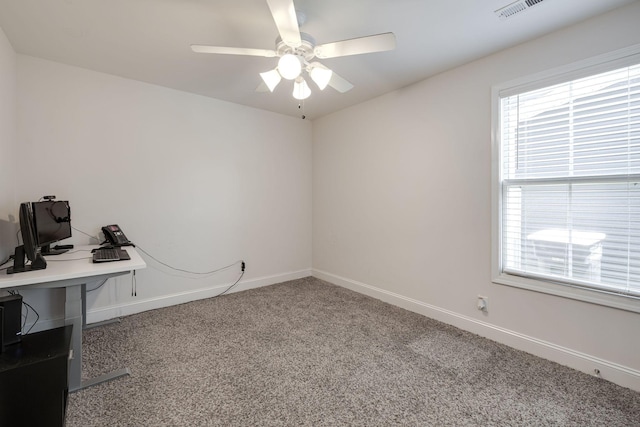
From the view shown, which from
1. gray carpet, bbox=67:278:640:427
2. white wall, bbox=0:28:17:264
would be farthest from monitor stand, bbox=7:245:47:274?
gray carpet, bbox=67:278:640:427

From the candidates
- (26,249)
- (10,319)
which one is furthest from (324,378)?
(26,249)

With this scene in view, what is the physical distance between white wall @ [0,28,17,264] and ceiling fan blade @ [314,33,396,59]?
241cm

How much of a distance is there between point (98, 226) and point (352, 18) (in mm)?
2994

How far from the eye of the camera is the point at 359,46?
1.79 m

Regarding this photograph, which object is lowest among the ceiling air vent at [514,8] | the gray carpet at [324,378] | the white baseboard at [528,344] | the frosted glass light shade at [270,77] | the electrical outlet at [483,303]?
the gray carpet at [324,378]

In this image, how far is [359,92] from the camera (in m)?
3.36

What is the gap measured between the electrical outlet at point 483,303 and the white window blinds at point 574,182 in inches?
13.9

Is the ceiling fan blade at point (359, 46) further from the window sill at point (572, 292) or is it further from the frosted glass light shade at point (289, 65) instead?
the window sill at point (572, 292)

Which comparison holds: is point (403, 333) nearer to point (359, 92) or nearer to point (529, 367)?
point (529, 367)

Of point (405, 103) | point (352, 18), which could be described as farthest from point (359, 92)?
point (352, 18)

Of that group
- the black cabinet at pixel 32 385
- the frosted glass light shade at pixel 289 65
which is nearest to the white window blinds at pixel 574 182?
the frosted glass light shade at pixel 289 65

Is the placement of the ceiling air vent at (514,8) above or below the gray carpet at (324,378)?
above

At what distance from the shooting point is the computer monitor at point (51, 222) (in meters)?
2.12

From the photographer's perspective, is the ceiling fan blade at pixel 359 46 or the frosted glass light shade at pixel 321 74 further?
the frosted glass light shade at pixel 321 74
